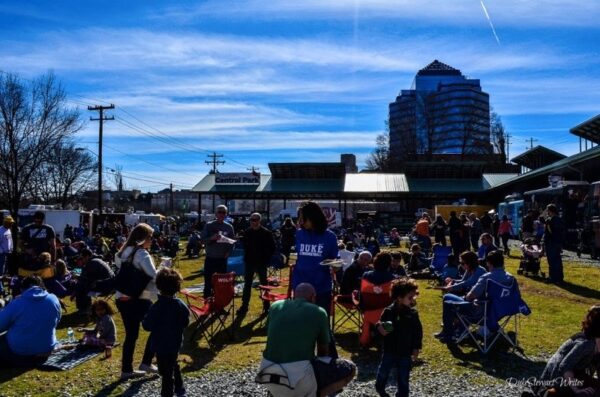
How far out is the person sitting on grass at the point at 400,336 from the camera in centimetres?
509

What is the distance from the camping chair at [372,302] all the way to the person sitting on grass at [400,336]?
1752mm

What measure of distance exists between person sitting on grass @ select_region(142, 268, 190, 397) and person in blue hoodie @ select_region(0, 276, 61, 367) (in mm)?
1898

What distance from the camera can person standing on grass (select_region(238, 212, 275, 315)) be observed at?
31.3 feet

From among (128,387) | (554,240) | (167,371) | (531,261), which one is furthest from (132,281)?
(531,261)

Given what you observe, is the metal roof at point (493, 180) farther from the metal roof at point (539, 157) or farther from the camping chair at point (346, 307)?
the camping chair at point (346, 307)

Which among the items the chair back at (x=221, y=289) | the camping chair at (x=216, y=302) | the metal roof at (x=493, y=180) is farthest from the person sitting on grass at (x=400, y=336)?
the metal roof at (x=493, y=180)

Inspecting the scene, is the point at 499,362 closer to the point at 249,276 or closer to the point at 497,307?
the point at 497,307

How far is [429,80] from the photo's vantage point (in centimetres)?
13588

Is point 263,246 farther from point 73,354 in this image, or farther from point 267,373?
point 267,373

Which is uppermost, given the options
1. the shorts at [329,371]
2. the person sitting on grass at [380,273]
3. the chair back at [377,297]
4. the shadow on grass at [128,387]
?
the person sitting on grass at [380,273]

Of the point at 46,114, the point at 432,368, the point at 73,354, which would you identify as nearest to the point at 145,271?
the point at 73,354

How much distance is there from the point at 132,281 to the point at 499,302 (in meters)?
4.20

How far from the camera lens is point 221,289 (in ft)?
25.5

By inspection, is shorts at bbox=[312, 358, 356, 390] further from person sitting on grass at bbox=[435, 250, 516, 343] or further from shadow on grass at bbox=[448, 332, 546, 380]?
person sitting on grass at bbox=[435, 250, 516, 343]
